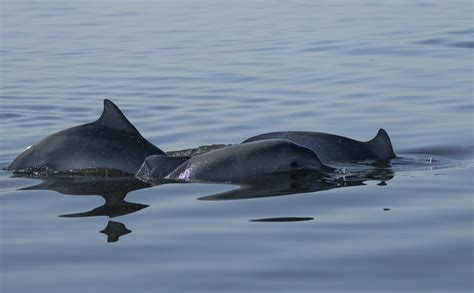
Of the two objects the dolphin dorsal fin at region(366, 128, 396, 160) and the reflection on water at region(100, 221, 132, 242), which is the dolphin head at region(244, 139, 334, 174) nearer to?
the dolphin dorsal fin at region(366, 128, 396, 160)

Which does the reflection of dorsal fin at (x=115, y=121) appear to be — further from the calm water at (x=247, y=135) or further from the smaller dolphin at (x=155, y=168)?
the calm water at (x=247, y=135)

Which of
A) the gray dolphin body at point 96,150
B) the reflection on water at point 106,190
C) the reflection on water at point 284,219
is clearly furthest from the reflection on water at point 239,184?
the reflection on water at point 284,219

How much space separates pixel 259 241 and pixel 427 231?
1.29 metres

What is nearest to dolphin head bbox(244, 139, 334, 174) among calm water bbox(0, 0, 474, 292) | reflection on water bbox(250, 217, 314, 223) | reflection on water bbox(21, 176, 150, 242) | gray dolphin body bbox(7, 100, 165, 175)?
calm water bbox(0, 0, 474, 292)

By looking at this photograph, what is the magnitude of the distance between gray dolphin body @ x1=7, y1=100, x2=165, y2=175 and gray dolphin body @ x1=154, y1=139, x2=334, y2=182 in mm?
719

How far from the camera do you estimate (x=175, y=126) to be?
52.6 feet

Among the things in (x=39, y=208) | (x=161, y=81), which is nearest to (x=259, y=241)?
(x=39, y=208)

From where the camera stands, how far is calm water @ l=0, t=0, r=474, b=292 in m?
7.90

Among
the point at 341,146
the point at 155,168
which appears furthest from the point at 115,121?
the point at 341,146

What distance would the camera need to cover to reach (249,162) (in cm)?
1140

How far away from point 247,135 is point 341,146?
7.62 ft

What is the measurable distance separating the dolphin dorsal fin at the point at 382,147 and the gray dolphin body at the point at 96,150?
2276 millimetres

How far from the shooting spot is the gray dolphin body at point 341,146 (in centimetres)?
1259

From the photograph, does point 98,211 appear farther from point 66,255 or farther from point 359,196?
point 359,196
